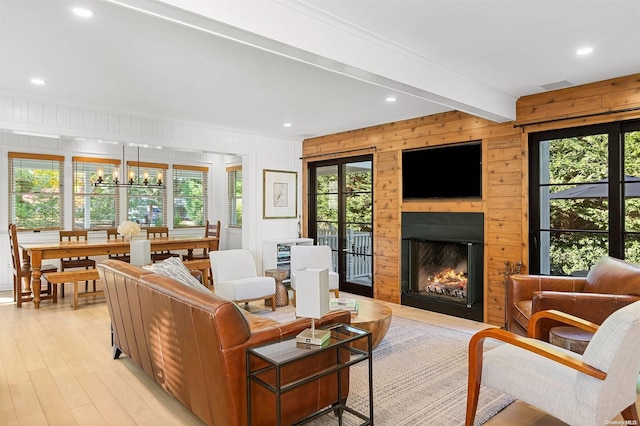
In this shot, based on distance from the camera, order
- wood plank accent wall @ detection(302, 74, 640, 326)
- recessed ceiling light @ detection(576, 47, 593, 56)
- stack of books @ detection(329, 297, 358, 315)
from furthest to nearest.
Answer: wood plank accent wall @ detection(302, 74, 640, 326) → stack of books @ detection(329, 297, 358, 315) → recessed ceiling light @ detection(576, 47, 593, 56)

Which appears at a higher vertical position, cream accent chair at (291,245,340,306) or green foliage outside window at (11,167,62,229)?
green foliage outside window at (11,167,62,229)

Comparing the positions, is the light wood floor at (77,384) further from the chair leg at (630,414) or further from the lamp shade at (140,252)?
the lamp shade at (140,252)

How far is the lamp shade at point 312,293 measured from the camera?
7.30ft

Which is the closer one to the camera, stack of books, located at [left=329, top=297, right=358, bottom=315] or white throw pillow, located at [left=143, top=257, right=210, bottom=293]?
white throw pillow, located at [left=143, top=257, right=210, bottom=293]

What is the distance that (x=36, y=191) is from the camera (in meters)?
6.96

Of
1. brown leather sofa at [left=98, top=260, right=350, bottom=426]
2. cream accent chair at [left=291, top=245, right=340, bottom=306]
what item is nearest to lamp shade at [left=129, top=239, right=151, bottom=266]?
brown leather sofa at [left=98, top=260, right=350, bottom=426]

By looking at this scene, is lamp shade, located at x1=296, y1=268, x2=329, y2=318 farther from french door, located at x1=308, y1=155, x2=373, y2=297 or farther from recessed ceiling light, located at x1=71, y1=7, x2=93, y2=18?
french door, located at x1=308, y1=155, x2=373, y2=297

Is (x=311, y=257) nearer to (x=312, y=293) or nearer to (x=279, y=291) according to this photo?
(x=279, y=291)

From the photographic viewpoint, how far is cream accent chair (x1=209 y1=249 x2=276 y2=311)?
4.81 meters

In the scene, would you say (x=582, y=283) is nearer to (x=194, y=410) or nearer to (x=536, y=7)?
(x=536, y=7)

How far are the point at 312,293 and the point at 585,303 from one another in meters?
2.28

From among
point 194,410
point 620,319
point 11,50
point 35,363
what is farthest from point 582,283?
point 11,50

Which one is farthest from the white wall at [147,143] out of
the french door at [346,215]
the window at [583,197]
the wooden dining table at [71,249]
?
the window at [583,197]

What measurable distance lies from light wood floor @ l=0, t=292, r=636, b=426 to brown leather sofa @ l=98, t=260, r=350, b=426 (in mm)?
202
